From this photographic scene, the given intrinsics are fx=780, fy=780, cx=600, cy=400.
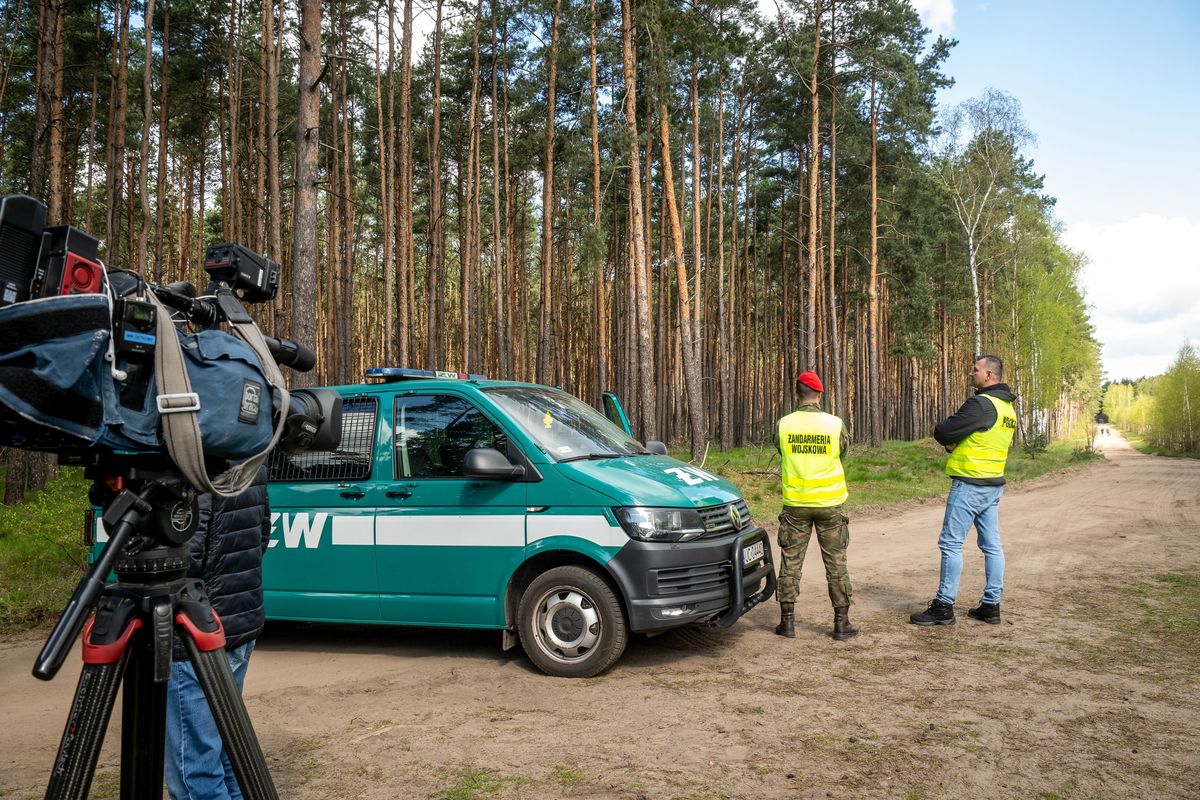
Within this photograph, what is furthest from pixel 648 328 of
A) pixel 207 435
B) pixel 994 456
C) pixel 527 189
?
pixel 527 189

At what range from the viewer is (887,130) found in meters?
29.9

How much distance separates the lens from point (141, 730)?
85.5 inches

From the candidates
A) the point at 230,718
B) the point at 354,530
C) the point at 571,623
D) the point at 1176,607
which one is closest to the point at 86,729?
the point at 230,718

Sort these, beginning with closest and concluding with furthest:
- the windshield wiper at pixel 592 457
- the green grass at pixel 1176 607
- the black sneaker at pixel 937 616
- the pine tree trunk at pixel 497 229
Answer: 1. the windshield wiper at pixel 592 457
2. the green grass at pixel 1176 607
3. the black sneaker at pixel 937 616
4. the pine tree trunk at pixel 497 229

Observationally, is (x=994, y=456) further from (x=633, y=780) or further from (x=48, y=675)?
(x=48, y=675)

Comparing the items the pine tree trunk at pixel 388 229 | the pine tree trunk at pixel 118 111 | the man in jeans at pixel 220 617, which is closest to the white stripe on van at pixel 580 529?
the man in jeans at pixel 220 617

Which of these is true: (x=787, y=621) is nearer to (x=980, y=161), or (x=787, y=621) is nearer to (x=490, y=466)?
(x=490, y=466)

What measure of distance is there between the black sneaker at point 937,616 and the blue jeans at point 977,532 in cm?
5

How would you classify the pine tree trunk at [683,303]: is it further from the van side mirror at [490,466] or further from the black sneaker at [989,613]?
the van side mirror at [490,466]

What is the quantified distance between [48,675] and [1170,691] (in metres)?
5.98

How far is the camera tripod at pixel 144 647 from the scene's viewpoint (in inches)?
77.9

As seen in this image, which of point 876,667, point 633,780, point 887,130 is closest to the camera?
point 633,780

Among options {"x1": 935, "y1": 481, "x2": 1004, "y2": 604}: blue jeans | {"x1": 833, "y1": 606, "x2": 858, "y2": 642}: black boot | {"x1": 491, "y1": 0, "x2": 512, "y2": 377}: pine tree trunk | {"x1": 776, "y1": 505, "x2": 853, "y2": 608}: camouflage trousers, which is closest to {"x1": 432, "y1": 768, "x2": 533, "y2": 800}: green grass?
{"x1": 776, "y1": 505, "x2": 853, "y2": 608}: camouflage trousers

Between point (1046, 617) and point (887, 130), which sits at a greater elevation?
point (887, 130)
